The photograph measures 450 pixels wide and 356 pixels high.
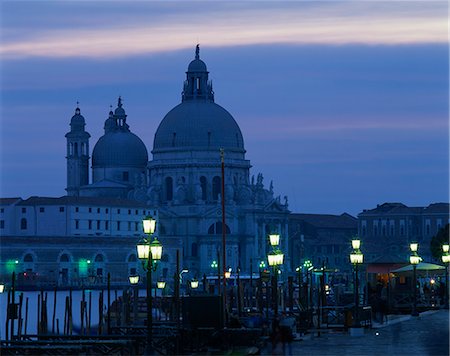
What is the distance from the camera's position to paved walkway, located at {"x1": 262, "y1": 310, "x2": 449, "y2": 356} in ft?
108

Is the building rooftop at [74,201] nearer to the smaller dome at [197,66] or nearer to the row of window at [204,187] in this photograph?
the row of window at [204,187]

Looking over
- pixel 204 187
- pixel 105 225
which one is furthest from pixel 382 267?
pixel 204 187

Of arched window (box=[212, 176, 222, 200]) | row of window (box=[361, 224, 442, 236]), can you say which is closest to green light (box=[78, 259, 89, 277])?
arched window (box=[212, 176, 222, 200])

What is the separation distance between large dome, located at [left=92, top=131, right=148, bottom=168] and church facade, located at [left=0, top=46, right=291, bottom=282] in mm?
104

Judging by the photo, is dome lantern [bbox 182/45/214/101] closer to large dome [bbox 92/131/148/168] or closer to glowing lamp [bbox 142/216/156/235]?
large dome [bbox 92/131/148/168]

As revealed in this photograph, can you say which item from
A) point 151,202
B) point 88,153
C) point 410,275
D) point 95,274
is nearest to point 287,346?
point 410,275

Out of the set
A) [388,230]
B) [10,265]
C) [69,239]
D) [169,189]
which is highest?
[169,189]

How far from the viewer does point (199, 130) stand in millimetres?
176500

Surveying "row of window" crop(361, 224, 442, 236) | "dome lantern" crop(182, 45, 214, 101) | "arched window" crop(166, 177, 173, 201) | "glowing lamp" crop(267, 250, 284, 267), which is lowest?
"glowing lamp" crop(267, 250, 284, 267)

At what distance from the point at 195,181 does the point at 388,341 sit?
142360mm

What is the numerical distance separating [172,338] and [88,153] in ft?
499

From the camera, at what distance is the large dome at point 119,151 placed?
183 meters

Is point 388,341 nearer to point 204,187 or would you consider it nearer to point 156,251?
point 156,251

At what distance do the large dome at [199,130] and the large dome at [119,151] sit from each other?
6445 mm
